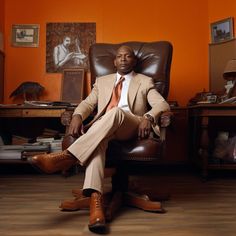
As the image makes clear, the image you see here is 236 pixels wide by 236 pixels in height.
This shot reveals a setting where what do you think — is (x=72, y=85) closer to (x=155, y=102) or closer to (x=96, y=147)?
(x=155, y=102)

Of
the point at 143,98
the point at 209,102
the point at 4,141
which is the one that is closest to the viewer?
the point at 143,98

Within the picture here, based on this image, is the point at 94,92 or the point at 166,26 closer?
the point at 94,92

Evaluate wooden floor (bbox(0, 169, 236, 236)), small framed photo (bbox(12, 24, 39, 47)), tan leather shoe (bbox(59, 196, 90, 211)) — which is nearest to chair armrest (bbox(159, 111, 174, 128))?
wooden floor (bbox(0, 169, 236, 236))

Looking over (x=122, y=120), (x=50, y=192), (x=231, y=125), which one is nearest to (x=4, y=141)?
(x=50, y=192)

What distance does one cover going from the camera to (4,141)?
356cm

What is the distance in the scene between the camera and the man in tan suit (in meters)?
A: 1.81

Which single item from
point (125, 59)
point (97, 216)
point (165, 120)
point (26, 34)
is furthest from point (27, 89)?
point (97, 216)

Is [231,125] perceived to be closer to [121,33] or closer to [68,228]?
[121,33]

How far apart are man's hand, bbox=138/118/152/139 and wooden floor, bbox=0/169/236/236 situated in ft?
1.61

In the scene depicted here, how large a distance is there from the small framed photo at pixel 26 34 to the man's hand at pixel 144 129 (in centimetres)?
224

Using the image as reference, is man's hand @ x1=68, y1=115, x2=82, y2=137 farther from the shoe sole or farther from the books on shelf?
the books on shelf

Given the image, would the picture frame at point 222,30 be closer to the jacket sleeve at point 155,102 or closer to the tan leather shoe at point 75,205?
the jacket sleeve at point 155,102

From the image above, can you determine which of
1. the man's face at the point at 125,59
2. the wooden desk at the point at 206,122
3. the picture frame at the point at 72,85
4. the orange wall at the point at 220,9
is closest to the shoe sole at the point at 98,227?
the man's face at the point at 125,59

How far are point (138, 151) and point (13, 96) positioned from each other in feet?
7.40
